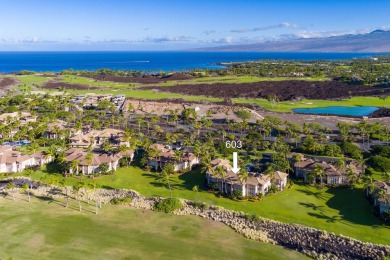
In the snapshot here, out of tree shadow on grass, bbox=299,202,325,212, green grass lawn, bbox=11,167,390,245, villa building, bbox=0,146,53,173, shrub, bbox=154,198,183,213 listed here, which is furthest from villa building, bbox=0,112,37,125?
tree shadow on grass, bbox=299,202,325,212

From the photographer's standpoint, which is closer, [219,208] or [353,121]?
[219,208]

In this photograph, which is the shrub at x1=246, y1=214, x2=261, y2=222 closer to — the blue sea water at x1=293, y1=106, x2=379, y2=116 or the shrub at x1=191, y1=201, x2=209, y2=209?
the shrub at x1=191, y1=201, x2=209, y2=209

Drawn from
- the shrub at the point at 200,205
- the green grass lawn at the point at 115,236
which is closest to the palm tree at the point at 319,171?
the shrub at the point at 200,205

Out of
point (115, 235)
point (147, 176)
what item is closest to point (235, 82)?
point (147, 176)

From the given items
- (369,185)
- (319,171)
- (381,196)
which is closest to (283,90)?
(319,171)

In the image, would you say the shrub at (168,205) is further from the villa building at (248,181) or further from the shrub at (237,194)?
the shrub at (237,194)

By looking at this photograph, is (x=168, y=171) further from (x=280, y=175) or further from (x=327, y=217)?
(x=327, y=217)

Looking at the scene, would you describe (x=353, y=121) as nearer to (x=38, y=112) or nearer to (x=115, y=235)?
(x=115, y=235)
